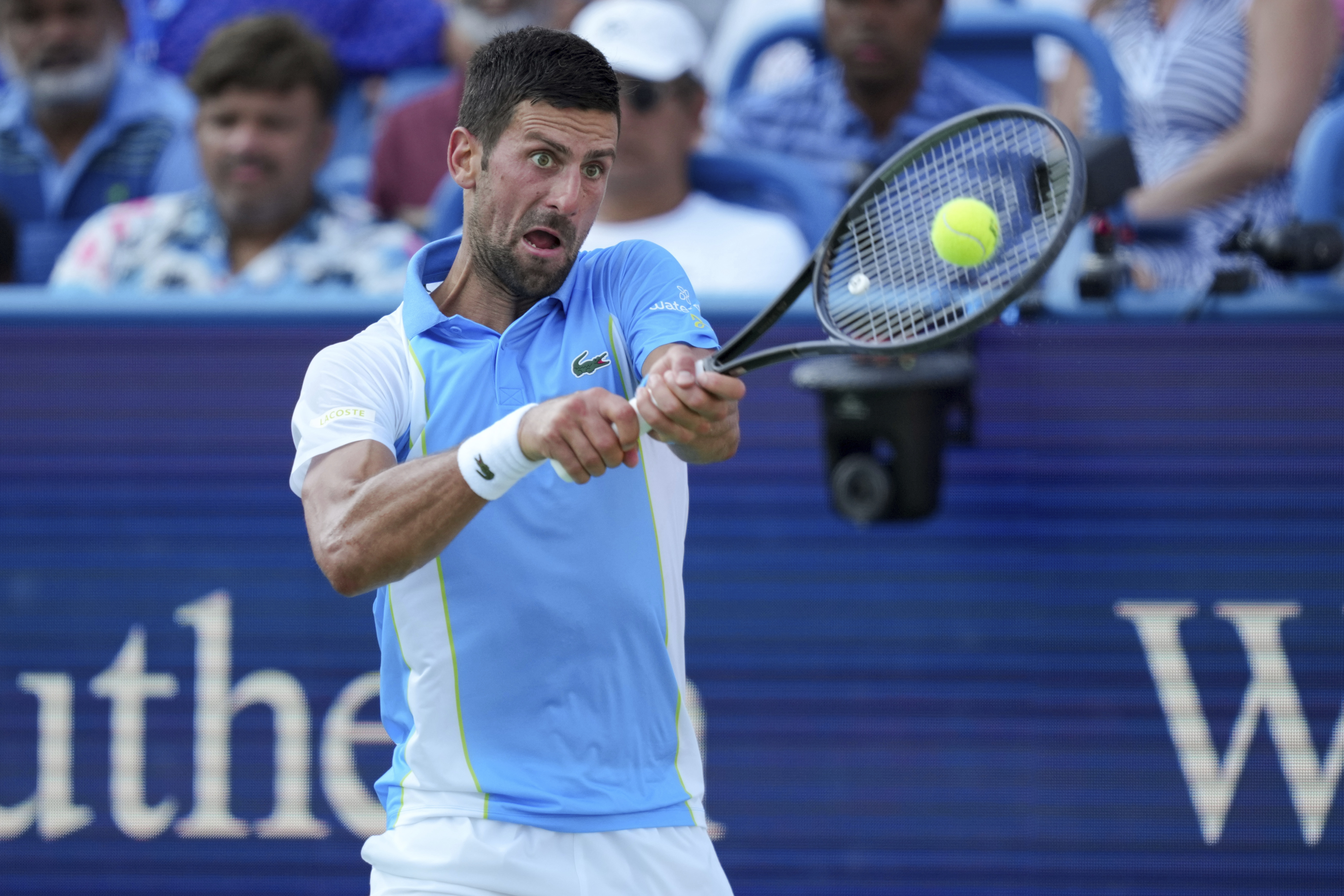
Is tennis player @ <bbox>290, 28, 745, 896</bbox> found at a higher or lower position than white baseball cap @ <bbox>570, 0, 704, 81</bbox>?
lower

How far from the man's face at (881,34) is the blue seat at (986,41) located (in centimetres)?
18

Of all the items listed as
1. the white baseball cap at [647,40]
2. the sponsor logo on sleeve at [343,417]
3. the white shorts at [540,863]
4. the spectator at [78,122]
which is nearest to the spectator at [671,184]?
the white baseball cap at [647,40]

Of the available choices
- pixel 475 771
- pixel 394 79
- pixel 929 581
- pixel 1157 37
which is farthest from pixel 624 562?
pixel 394 79

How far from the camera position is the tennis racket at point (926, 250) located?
7.80 ft

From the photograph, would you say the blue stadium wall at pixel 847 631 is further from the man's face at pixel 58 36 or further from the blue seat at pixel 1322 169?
the man's face at pixel 58 36

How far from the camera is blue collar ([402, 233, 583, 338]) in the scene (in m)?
2.58

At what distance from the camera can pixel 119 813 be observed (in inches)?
157

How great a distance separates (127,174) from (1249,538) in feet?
11.4

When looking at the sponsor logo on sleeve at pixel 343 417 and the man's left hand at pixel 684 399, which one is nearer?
the man's left hand at pixel 684 399

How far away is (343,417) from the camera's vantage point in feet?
7.96

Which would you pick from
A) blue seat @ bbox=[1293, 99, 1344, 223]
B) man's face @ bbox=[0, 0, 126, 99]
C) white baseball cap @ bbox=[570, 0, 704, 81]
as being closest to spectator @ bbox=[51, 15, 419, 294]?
white baseball cap @ bbox=[570, 0, 704, 81]

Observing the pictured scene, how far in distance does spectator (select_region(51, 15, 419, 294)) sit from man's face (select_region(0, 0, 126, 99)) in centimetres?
84

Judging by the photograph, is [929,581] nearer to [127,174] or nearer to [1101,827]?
[1101,827]

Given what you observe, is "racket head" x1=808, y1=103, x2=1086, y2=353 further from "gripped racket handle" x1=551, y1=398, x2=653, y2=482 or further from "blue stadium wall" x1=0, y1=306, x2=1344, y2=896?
"blue stadium wall" x1=0, y1=306, x2=1344, y2=896
